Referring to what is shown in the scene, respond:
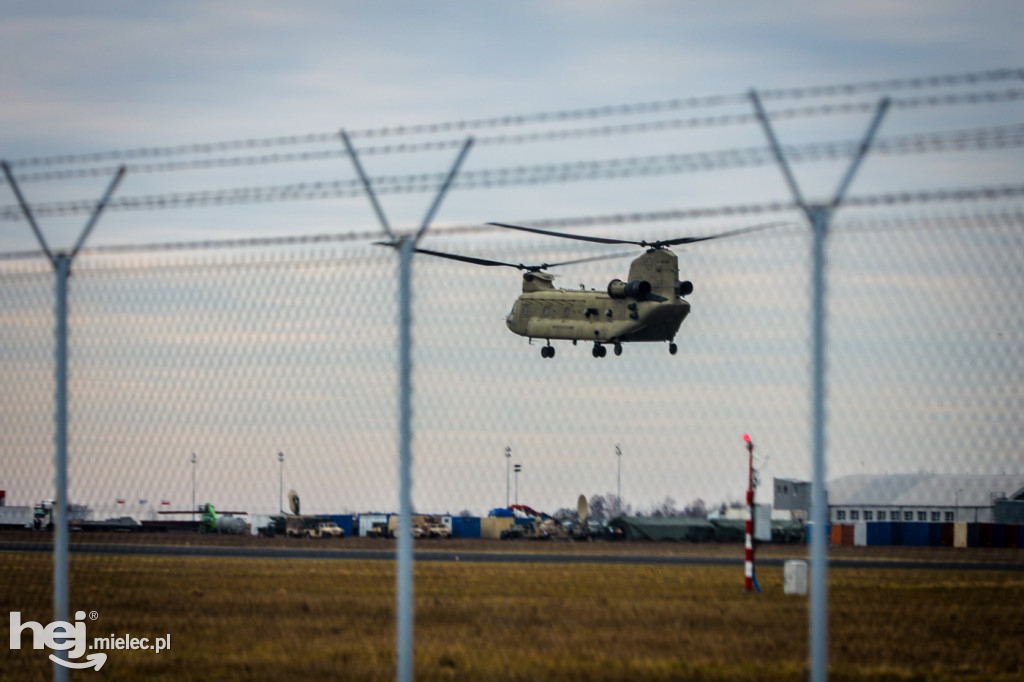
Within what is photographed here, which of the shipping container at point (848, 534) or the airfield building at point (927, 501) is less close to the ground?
the airfield building at point (927, 501)

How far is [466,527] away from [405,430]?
79.9 meters

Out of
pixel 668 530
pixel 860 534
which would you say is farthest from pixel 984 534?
pixel 668 530

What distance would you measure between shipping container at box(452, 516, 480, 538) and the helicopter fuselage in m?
35.6

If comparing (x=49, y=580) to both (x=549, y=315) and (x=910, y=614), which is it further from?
(x=549, y=315)

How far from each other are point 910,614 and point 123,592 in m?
16.3

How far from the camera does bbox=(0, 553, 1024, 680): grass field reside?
14.9 meters

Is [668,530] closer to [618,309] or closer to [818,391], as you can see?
[618,309]

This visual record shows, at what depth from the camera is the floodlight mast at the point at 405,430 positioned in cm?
942

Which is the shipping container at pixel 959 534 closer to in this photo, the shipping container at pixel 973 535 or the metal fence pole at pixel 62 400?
the shipping container at pixel 973 535

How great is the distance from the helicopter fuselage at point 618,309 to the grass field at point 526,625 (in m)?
17.0

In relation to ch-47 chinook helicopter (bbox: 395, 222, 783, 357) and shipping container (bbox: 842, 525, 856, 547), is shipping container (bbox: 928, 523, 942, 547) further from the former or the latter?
ch-47 chinook helicopter (bbox: 395, 222, 783, 357)

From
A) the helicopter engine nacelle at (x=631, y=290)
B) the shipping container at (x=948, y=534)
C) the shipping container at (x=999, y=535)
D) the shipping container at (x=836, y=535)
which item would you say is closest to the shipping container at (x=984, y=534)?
the shipping container at (x=999, y=535)

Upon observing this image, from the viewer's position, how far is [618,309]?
51469 millimetres

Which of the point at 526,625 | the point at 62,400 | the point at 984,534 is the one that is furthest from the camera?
the point at 984,534
